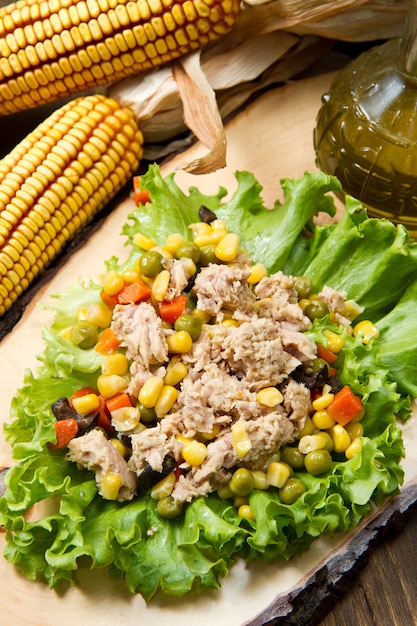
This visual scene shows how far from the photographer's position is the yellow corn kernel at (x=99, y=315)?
9.93 feet

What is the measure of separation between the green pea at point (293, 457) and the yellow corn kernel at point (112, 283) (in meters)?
0.93

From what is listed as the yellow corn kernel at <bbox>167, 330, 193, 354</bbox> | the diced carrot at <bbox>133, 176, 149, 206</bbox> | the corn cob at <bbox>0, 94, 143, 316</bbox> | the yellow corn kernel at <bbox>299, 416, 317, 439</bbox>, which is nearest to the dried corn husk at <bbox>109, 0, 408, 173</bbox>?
the corn cob at <bbox>0, 94, 143, 316</bbox>

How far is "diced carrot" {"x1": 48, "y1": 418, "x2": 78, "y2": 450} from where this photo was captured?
8.95 ft

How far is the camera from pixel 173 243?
Result: 125 inches

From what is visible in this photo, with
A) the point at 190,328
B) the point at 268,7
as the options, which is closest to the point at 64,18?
the point at 268,7

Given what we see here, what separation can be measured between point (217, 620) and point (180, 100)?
2569mm

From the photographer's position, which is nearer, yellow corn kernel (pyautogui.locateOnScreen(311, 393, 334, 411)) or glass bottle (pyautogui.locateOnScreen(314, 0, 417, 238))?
yellow corn kernel (pyautogui.locateOnScreen(311, 393, 334, 411))

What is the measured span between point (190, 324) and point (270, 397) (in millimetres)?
424

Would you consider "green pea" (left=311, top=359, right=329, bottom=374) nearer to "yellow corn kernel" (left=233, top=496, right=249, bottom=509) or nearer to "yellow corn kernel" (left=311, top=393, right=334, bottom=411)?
"yellow corn kernel" (left=311, top=393, right=334, bottom=411)

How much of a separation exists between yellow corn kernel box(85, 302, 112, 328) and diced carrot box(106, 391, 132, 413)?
1.15 ft

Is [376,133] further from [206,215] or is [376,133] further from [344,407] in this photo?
[344,407]

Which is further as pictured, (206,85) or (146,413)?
(206,85)

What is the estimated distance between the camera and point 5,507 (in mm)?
2658

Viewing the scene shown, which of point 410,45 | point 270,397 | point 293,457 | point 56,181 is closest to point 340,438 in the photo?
point 293,457
